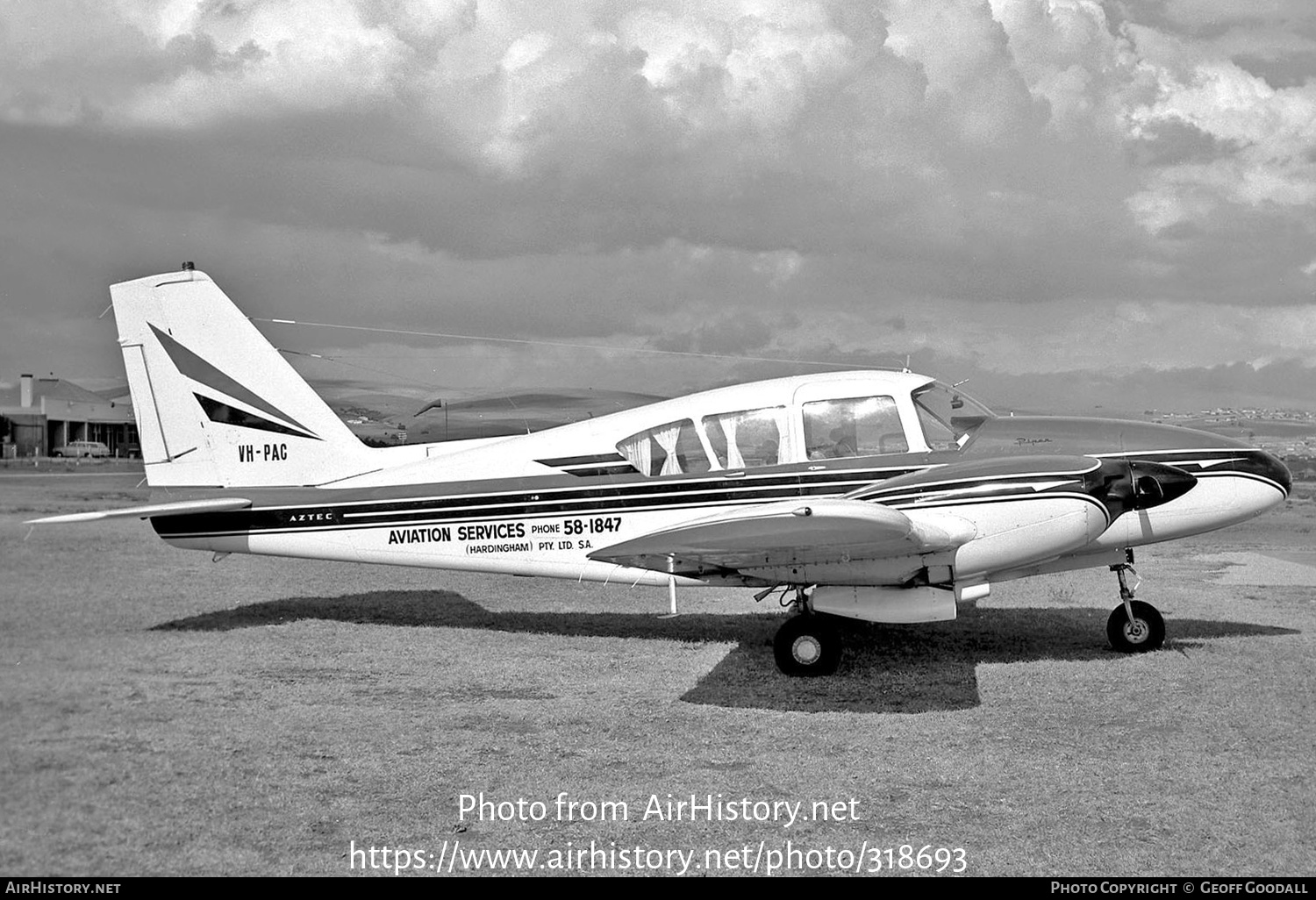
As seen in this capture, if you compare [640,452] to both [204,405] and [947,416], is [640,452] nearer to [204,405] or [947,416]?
[947,416]

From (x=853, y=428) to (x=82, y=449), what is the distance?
2521 inches

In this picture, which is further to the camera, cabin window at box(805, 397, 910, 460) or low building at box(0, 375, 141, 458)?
low building at box(0, 375, 141, 458)

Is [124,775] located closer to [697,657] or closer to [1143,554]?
[697,657]

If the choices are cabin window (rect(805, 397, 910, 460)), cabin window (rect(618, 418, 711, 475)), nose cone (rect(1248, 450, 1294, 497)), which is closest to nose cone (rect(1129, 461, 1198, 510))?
nose cone (rect(1248, 450, 1294, 497))

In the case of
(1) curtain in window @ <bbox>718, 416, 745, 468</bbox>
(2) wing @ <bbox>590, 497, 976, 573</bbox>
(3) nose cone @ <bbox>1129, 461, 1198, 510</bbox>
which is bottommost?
(2) wing @ <bbox>590, 497, 976, 573</bbox>

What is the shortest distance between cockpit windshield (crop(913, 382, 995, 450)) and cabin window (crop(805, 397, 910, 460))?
224mm

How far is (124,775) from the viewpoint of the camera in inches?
163

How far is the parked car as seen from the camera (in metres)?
60.4

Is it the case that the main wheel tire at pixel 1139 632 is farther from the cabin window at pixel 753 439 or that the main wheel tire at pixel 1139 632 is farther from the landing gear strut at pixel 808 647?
the cabin window at pixel 753 439

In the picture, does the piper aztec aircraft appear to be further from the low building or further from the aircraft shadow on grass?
the low building

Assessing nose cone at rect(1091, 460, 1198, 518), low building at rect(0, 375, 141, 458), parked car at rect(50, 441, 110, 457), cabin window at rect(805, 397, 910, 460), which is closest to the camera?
nose cone at rect(1091, 460, 1198, 518)

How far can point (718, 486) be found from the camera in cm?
859
